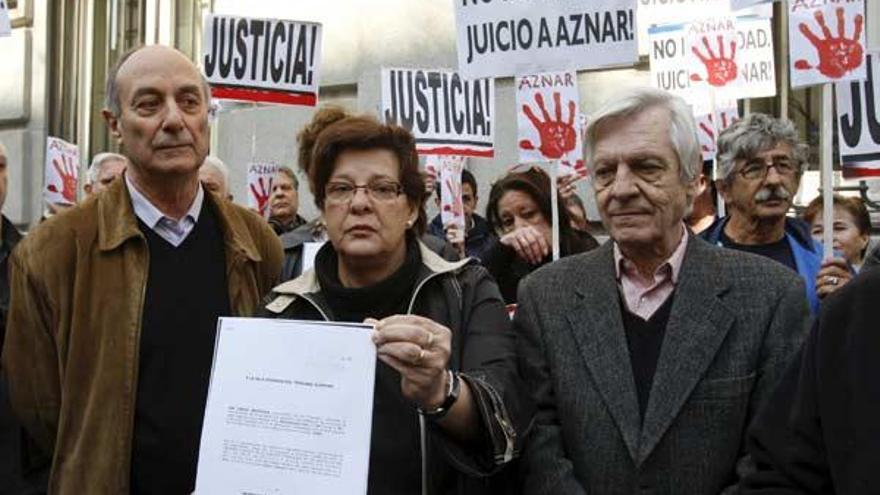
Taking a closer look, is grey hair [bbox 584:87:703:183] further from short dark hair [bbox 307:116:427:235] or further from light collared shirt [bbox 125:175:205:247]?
light collared shirt [bbox 125:175:205:247]

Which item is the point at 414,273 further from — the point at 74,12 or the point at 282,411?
the point at 74,12

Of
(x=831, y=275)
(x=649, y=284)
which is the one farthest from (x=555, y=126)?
(x=649, y=284)

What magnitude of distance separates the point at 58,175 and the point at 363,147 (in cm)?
569

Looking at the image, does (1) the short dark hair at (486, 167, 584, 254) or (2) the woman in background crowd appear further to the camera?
(2) the woman in background crowd

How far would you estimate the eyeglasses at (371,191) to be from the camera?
8.55 feet

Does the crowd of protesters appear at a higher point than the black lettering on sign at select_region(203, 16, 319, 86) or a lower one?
lower

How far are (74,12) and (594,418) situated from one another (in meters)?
10.7

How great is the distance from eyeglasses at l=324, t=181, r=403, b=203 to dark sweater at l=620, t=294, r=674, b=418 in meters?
0.58

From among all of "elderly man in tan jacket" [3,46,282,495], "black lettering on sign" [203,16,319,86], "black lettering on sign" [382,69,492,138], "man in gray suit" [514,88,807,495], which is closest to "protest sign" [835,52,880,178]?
"black lettering on sign" [382,69,492,138]

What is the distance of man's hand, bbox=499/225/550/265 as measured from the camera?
426 cm

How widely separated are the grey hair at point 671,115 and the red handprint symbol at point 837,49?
91.1 inches

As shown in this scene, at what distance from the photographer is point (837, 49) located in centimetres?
469

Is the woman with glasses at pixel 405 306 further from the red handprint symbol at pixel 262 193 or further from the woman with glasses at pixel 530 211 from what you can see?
the red handprint symbol at pixel 262 193

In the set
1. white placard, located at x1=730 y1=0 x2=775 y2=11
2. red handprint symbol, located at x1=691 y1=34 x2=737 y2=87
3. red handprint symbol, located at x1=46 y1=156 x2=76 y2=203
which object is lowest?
red handprint symbol, located at x1=46 y1=156 x2=76 y2=203
